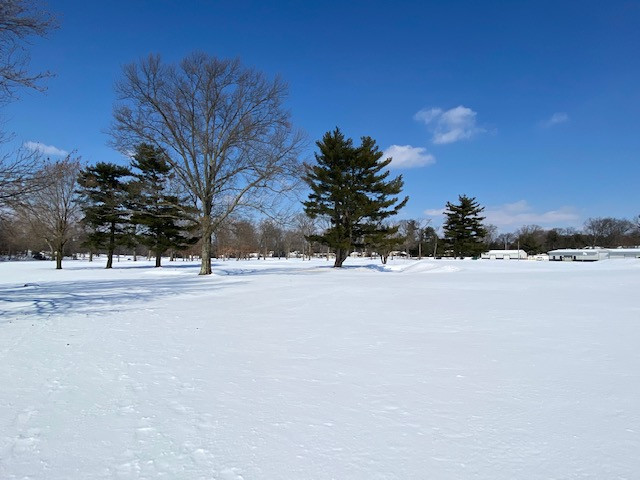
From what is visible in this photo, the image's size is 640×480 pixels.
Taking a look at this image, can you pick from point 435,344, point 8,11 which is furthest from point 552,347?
point 8,11

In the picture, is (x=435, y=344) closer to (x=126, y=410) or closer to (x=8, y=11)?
(x=126, y=410)

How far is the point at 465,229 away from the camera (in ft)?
184

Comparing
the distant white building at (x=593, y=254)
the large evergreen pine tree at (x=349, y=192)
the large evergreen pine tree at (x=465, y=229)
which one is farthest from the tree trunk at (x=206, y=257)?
the distant white building at (x=593, y=254)

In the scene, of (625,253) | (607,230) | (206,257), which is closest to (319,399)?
(206,257)

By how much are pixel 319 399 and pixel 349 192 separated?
24347 millimetres

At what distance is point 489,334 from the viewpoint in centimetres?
577

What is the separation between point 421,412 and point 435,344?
235 centimetres

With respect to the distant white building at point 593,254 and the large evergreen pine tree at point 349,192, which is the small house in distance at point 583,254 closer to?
the distant white building at point 593,254

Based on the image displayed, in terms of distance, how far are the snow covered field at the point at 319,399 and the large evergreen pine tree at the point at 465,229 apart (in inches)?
2048

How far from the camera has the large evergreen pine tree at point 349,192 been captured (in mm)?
27125

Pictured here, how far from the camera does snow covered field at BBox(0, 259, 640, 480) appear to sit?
2264mm

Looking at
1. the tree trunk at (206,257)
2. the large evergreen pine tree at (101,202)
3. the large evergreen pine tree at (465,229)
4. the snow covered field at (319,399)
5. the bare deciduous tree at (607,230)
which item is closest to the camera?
the snow covered field at (319,399)

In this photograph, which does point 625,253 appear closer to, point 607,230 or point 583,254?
point 583,254

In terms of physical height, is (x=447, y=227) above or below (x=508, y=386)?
above
